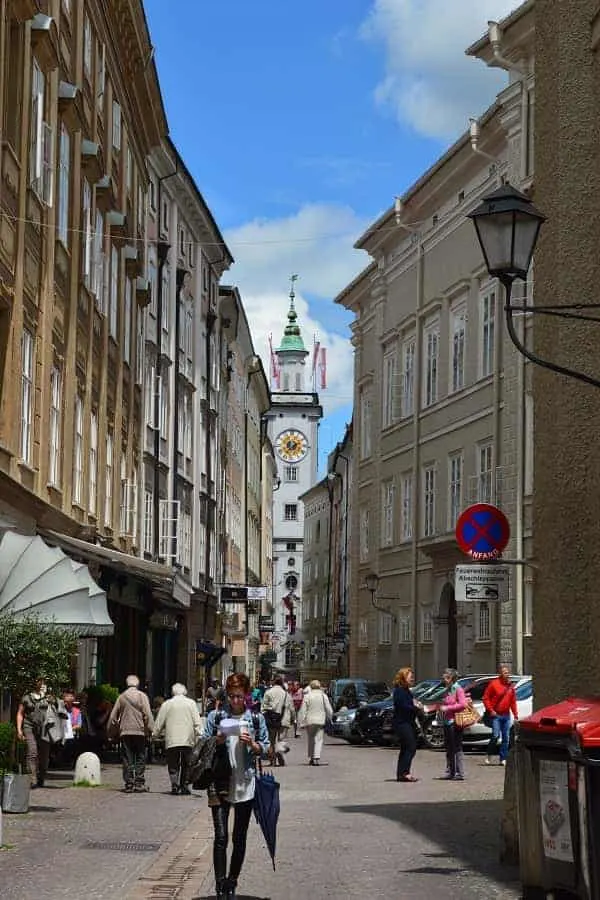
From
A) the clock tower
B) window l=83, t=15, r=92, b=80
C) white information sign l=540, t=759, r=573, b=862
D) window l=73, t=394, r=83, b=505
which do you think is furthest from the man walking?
the clock tower

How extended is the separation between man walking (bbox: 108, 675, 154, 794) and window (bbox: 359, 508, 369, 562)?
3539 centimetres

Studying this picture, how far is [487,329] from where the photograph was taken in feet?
145

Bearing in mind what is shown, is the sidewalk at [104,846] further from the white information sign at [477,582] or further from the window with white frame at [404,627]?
the window with white frame at [404,627]

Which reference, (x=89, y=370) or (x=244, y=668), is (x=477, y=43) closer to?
(x=89, y=370)

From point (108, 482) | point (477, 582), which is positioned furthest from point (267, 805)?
point (108, 482)

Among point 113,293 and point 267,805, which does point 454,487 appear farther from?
point 267,805

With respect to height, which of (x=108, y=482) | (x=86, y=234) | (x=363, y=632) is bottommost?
(x=363, y=632)

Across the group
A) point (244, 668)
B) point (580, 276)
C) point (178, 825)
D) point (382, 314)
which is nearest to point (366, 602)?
point (382, 314)

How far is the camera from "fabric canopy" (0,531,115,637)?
21.2 metres

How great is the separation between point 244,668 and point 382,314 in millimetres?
31669

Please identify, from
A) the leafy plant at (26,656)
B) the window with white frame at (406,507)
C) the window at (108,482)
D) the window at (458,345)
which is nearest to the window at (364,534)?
the window with white frame at (406,507)

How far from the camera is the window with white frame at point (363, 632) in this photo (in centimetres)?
5870

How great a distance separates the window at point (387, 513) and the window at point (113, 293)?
20.5 meters

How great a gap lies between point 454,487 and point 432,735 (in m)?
11.3
